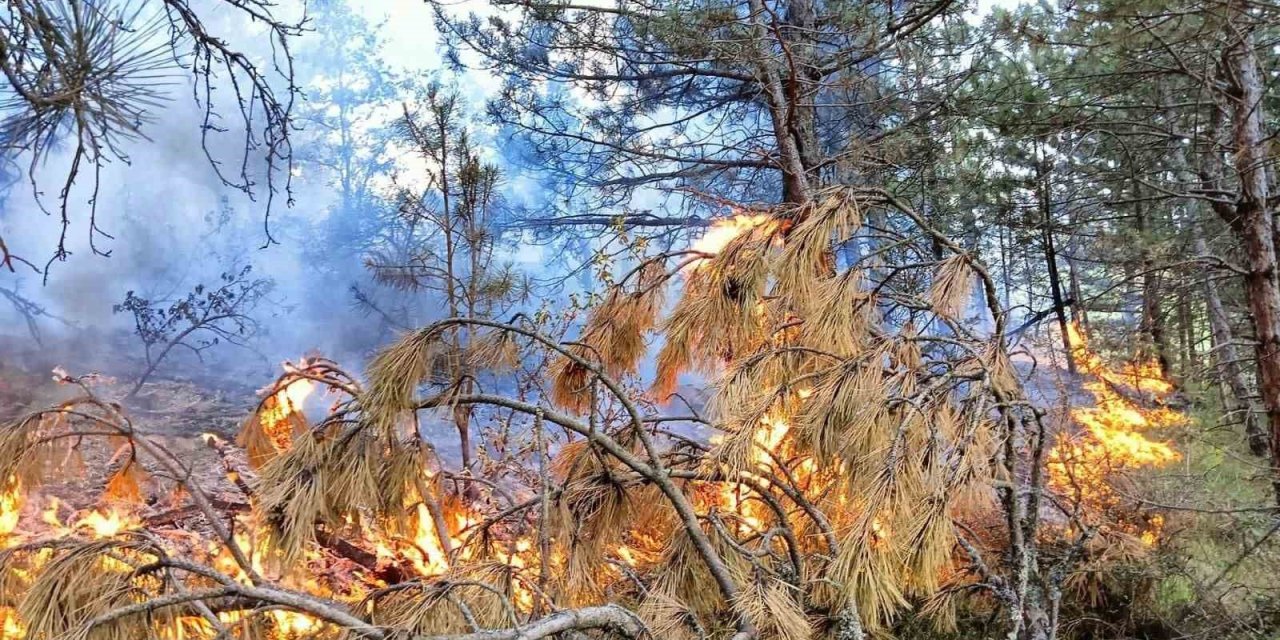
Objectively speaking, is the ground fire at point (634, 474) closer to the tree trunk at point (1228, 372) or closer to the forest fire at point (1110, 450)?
the forest fire at point (1110, 450)

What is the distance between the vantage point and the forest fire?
2537 mm

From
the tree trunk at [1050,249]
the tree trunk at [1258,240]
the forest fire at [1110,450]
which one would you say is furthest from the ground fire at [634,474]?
the tree trunk at [1050,249]

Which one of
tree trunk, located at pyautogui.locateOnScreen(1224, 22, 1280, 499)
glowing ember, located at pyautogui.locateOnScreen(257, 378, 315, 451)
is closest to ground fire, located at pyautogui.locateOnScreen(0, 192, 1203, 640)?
glowing ember, located at pyautogui.locateOnScreen(257, 378, 315, 451)

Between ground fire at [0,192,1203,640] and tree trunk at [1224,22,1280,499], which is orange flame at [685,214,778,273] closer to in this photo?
ground fire at [0,192,1203,640]

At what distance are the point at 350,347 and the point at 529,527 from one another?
4.65 feet

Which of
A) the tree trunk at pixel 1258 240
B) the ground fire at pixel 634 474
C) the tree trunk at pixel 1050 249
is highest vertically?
the tree trunk at pixel 1050 249

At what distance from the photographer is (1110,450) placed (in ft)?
8.87

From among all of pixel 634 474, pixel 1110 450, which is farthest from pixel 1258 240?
pixel 634 474

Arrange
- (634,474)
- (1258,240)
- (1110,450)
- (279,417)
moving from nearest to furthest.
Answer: (279,417)
(634,474)
(1258,240)
(1110,450)

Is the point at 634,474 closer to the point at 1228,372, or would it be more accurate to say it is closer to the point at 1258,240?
the point at 1258,240

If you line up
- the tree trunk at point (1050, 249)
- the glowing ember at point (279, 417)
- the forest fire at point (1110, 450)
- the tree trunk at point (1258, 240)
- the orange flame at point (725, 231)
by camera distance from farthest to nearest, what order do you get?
1. the tree trunk at point (1050, 249)
2. the forest fire at point (1110, 450)
3. the tree trunk at point (1258, 240)
4. the orange flame at point (725, 231)
5. the glowing ember at point (279, 417)

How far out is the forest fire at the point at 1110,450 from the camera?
2537 mm

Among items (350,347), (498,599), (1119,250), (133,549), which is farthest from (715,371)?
(1119,250)

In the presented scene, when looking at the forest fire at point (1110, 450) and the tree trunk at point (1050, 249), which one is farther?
the tree trunk at point (1050, 249)
